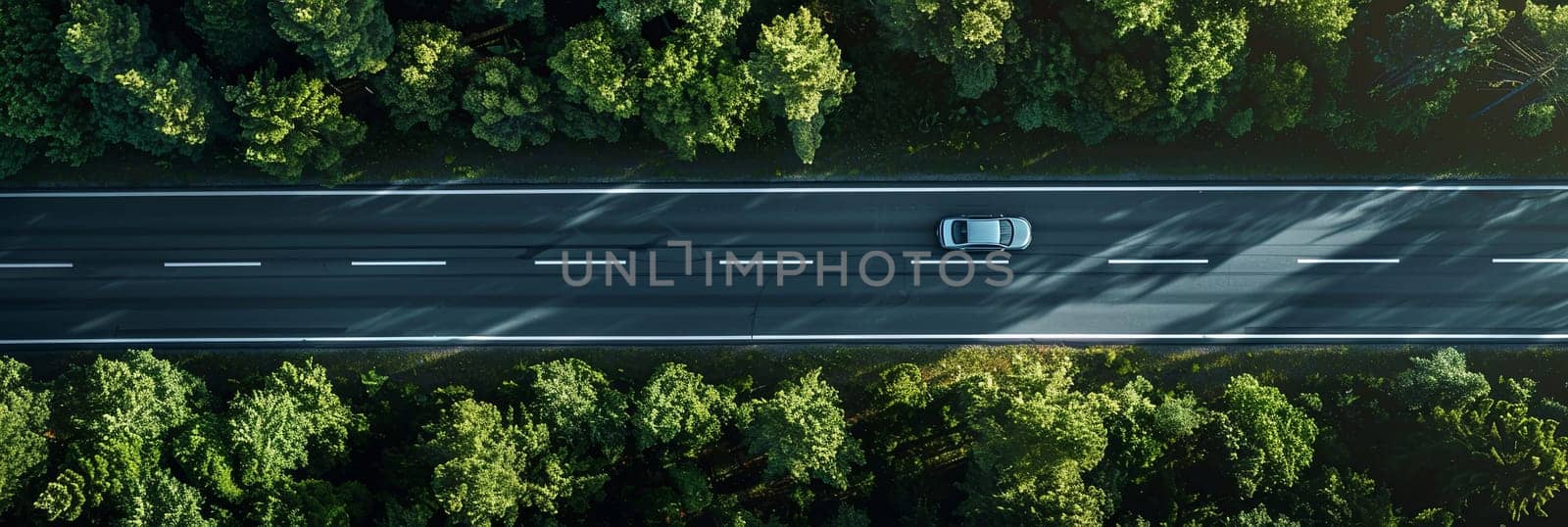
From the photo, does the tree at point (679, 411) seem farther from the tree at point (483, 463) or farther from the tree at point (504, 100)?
the tree at point (504, 100)

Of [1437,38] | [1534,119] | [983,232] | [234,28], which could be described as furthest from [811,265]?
[1534,119]

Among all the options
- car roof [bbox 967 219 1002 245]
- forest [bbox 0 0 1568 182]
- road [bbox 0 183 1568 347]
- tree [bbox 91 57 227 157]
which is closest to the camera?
tree [bbox 91 57 227 157]

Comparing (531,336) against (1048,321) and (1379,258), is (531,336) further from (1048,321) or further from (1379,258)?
(1379,258)

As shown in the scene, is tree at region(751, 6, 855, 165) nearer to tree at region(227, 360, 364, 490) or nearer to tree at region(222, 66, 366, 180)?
tree at region(222, 66, 366, 180)

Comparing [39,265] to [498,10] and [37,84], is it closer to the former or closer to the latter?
[37,84]

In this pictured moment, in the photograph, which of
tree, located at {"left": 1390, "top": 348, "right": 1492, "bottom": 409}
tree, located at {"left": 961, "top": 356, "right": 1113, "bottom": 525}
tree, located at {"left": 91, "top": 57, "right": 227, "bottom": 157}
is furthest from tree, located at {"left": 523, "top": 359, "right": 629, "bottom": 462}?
tree, located at {"left": 1390, "top": 348, "right": 1492, "bottom": 409}

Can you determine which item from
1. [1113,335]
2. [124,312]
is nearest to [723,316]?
[1113,335]

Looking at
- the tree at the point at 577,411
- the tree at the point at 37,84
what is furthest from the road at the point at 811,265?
the tree at the point at 37,84
